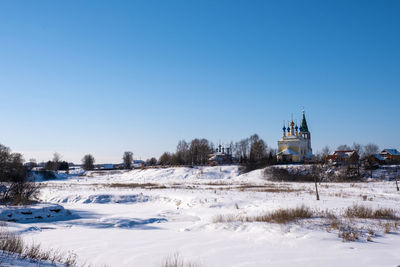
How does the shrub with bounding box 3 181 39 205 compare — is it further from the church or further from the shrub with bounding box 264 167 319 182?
the church

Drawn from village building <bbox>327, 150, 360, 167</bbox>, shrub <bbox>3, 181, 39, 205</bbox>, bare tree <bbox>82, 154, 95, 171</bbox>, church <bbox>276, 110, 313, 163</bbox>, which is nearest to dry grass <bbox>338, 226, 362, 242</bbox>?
shrub <bbox>3, 181, 39, 205</bbox>

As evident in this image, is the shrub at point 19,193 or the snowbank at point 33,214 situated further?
the shrub at point 19,193

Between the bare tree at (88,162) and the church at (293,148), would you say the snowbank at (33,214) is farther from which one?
the bare tree at (88,162)

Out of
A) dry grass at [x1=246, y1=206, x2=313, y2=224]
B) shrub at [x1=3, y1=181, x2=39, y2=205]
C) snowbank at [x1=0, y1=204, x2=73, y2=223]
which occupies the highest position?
shrub at [x1=3, y1=181, x2=39, y2=205]

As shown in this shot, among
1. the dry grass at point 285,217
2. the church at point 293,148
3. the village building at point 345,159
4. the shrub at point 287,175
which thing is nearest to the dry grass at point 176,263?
the dry grass at point 285,217

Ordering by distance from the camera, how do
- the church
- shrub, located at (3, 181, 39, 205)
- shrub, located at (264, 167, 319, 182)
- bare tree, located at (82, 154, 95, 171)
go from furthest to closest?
bare tree, located at (82, 154, 95, 171) → the church → shrub, located at (264, 167, 319, 182) → shrub, located at (3, 181, 39, 205)

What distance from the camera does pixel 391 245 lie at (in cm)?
930

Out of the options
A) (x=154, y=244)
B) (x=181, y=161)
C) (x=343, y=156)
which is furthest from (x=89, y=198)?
(x=181, y=161)

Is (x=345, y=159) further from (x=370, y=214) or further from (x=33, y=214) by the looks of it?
(x=33, y=214)

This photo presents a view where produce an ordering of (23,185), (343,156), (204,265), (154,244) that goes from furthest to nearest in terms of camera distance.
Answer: (343,156)
(23,185)
(154,244)
(204,265)

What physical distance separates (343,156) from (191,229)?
57.0 meters

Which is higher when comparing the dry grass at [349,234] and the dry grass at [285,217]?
the dry grass at [285,217]

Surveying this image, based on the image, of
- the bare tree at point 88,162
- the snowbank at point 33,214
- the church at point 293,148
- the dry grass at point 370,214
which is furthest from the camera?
the bare tree at point 88,162

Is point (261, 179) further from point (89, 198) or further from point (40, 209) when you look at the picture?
point (40, 209)
